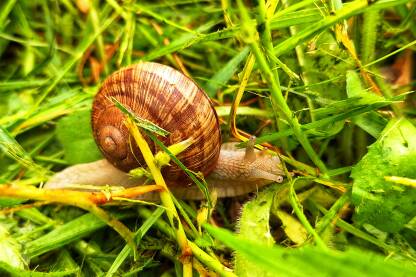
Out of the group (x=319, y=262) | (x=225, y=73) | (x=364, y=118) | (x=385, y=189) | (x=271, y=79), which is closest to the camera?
(x=319, y=262)

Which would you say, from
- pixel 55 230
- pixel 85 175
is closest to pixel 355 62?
pixel 85 175

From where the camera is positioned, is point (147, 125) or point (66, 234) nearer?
point (147, 125)

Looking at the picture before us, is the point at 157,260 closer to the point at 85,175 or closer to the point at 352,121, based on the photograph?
the point at 85,175

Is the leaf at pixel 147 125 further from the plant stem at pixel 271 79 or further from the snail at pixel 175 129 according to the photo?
the plant stem at pixel 271 79

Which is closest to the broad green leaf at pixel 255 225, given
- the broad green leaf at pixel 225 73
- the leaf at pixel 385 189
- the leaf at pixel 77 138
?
the leaf at pixel 385 189

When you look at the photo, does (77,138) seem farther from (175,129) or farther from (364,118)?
(364,118)

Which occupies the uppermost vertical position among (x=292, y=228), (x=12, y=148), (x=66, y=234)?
(x=12, y=148)

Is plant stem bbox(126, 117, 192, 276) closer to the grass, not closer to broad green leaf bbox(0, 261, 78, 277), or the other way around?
the grass

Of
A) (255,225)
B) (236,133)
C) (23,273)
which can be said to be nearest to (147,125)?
(236,133)
